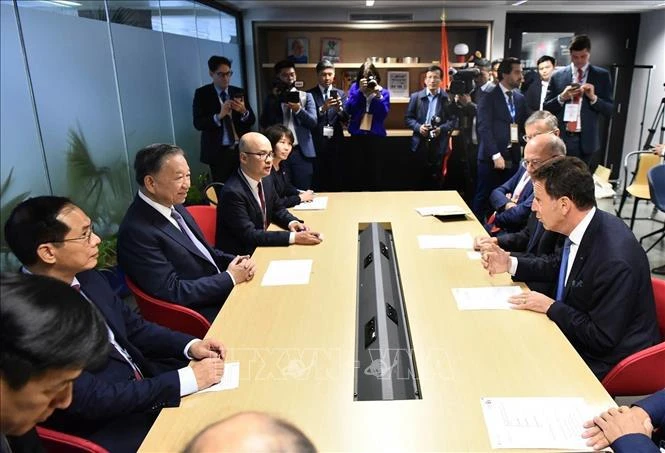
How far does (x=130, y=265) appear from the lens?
210cm

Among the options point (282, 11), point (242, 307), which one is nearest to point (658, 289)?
point (242, 307)

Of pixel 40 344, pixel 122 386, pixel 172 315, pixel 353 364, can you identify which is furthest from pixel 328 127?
pixel 40 344

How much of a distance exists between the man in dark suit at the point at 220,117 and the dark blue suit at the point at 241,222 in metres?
1.75

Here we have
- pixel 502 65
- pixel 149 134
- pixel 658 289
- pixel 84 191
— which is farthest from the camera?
pixel 502 65

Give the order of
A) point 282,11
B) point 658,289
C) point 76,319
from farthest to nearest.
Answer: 1. point 282,11
2. point 658,289
3. point 76,319

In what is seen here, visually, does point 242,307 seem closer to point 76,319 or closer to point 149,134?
point 76,319

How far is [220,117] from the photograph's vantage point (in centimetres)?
445

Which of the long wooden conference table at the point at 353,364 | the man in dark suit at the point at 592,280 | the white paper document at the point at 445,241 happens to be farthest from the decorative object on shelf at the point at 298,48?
the man in dark suit at the point at 592,280

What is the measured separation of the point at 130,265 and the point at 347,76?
16.3ft

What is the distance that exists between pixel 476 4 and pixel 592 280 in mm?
5252

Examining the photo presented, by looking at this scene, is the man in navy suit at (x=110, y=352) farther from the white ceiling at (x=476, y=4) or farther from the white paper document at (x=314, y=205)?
the white ceiling at (x=476, y=4)

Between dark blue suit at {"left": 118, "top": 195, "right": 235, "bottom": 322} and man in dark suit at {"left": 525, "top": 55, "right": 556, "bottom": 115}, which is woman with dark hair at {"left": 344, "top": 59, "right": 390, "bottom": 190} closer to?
man in dark suit at {"left": 525, "top": 55, "right": 556, "bottom": 115}

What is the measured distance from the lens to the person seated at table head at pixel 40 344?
0.73m

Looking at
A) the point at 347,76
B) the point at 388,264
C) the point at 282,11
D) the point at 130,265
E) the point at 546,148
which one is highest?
the point at 282,11
